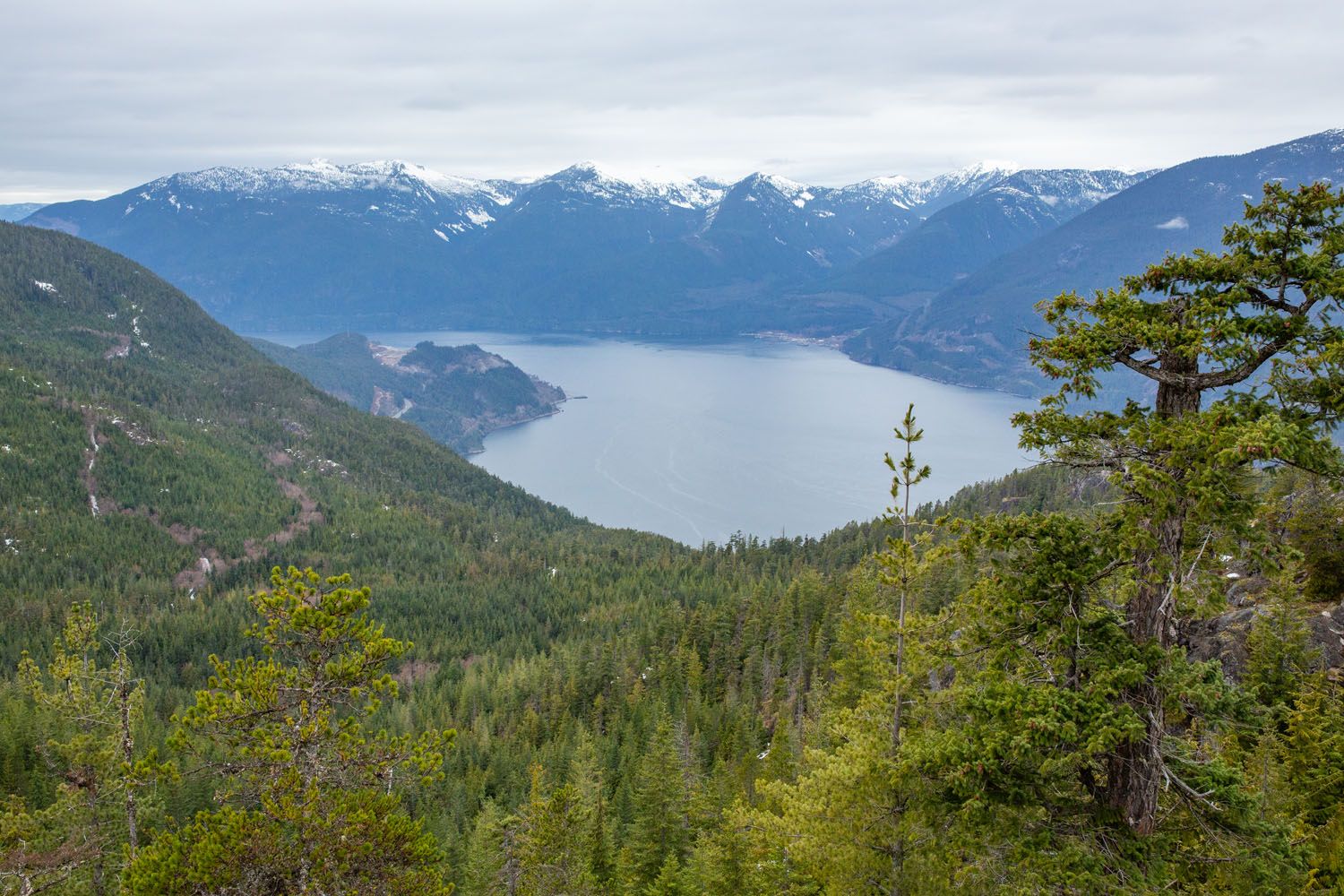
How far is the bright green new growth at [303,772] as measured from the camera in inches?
527

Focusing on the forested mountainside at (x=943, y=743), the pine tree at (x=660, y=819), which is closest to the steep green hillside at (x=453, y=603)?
the pine tree at (x=660, y=819)

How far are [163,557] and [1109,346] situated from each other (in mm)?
191567

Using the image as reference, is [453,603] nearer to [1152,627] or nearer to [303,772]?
[303,772]

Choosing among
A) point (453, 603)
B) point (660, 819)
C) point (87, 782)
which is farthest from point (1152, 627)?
point (453, 603)

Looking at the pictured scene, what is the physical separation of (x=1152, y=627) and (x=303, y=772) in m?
13.2

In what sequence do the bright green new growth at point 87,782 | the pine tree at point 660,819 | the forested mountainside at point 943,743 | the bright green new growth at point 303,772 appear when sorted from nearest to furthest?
the forested mountainside at point 943,743 < the bright green new growth at point 303,772 < the bright green new growth at point 87,782 < the pine tree at point 660,819

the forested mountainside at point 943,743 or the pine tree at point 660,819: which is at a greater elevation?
the forested mountainside at point 943,743

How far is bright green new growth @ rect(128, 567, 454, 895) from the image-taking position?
13.4 metres

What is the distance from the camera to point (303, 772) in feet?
45.6

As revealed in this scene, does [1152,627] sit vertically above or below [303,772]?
above

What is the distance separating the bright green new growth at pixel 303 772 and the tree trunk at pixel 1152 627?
10.6m

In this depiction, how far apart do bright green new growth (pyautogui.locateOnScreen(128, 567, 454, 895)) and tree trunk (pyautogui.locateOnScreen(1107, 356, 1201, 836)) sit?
419 inches

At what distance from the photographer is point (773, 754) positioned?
40.9m

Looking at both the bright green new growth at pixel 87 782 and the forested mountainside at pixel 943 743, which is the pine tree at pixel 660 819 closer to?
the forested mountainside at pixel 943 743
